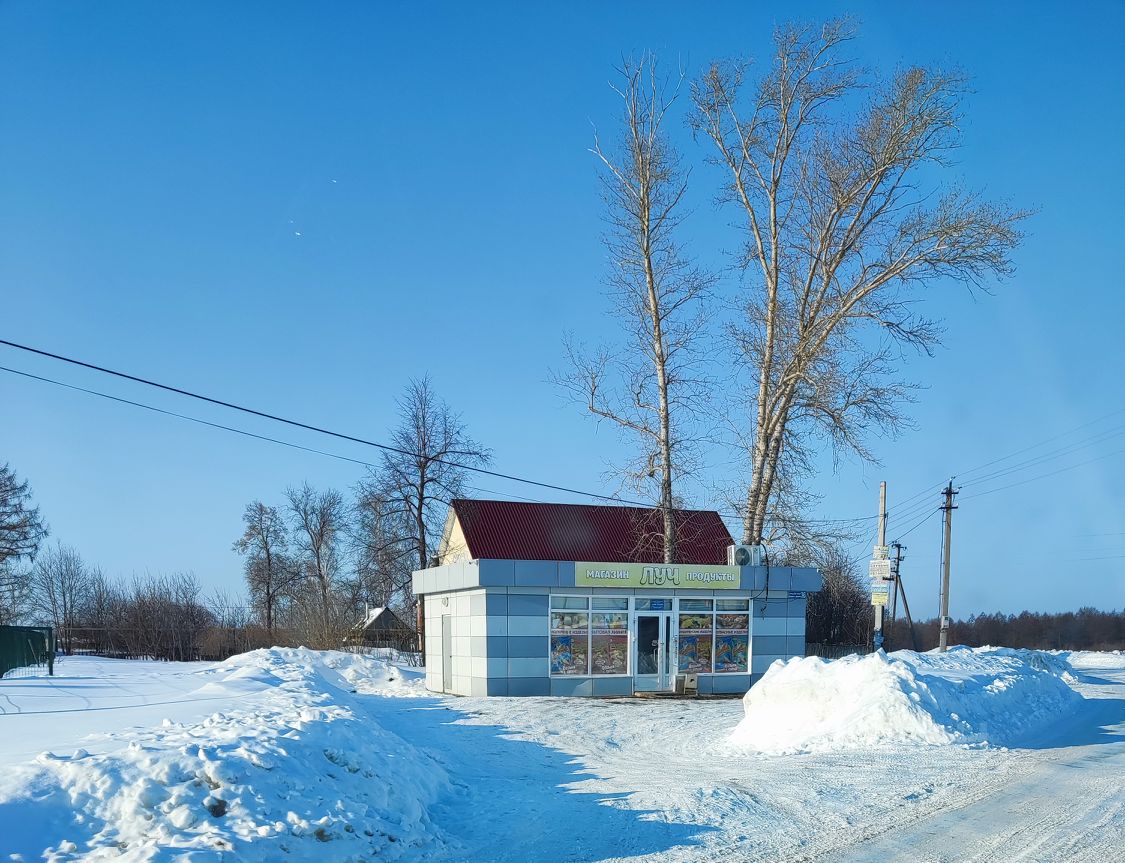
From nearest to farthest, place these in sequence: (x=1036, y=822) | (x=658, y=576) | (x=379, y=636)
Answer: (x=1036, y=822) → (x=658, y=576) → (x=379, y=636)

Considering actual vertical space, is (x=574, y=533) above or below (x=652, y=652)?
above

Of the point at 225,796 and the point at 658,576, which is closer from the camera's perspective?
the point at 225,796

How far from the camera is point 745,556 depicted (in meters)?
24.8

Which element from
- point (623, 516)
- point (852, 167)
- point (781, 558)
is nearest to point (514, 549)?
point (623, 516)

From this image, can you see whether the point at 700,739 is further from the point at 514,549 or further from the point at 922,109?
the point at 922,109

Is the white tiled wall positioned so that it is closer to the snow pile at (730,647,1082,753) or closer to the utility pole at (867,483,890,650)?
the snow pile at (730,647,1082,753)

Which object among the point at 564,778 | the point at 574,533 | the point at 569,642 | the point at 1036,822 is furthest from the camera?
the point at 574,533

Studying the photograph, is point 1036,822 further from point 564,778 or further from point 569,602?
point 569,602

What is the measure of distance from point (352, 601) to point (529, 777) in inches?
1219

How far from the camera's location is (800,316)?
30.1 metres

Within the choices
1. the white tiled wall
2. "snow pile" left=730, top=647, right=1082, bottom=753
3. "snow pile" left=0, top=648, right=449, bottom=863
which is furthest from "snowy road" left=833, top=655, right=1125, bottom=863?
the white tiled wall

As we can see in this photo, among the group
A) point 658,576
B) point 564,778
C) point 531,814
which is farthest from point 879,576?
point 531,814

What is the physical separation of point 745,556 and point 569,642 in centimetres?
550

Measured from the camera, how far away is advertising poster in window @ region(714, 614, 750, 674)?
24562 mm
